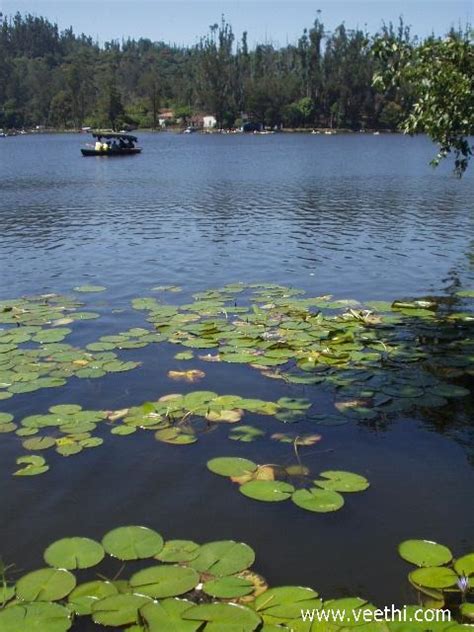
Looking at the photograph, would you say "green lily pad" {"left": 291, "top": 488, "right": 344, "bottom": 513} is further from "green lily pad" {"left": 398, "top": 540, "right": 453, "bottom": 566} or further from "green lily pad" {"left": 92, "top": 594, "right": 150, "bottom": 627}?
"green lily pad" {"left": 92, "top": 594, "right": 150, "bottom": 627}

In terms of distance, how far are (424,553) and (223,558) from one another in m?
1.80

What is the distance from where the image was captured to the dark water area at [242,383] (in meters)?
6.28

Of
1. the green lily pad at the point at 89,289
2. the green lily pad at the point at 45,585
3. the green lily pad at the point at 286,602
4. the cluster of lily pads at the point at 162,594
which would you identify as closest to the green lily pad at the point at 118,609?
the cluster of lily pads at the point at 162,594

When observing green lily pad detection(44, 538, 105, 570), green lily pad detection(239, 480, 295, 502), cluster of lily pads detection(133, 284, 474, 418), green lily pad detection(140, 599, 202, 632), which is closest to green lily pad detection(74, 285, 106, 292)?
cluster of lily pads detection(133, 284, 474, 418)

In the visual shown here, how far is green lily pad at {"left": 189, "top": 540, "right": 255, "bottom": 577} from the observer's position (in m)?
5.55

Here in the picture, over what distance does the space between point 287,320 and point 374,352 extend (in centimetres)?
230

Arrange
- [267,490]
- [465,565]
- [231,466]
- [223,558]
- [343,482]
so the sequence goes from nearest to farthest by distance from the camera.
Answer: [465,565], [223,558], [267,490], [343,482], [231,466]

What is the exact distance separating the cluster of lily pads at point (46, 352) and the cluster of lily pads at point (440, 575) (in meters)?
5.79

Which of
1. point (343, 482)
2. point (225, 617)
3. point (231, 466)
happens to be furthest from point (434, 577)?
point (231, 466)

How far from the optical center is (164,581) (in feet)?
17.6

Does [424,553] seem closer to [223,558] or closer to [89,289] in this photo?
[223,558]

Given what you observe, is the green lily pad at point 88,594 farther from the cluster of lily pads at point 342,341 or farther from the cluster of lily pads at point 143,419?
the cluster of lily pads at point 342,341

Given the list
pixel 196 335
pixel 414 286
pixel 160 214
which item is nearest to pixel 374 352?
pixel 196 335

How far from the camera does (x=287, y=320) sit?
12.8m
